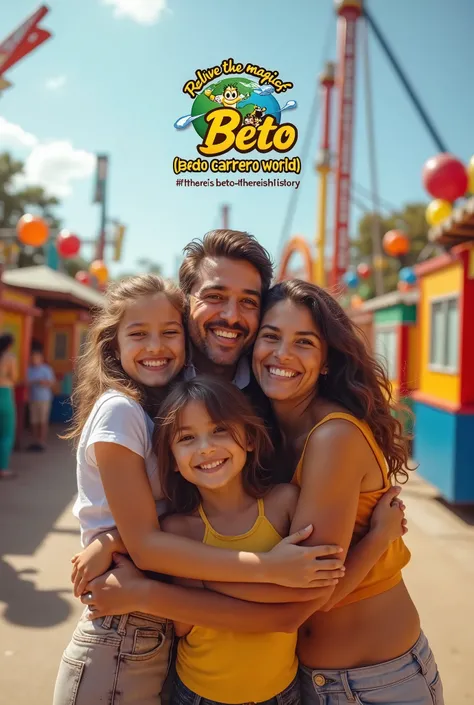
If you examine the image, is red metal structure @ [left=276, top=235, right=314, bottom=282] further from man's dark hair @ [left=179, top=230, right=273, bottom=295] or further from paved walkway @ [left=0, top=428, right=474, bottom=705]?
man's dark hair @ [left=179, top=230, right=273, bottom=295]

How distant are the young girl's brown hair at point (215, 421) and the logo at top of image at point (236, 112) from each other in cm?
145

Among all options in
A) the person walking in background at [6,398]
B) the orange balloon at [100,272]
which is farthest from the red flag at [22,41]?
the orange balloon at [100,272]

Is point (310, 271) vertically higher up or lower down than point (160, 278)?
higher up

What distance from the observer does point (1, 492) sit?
6453 mm

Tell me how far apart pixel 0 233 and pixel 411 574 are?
13471 millimetres

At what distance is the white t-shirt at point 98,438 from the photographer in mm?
1518

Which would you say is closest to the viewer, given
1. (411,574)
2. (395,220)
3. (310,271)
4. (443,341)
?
(411,574)

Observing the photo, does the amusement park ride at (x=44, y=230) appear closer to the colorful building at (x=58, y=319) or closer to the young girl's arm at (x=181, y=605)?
the colorful building at (x=58, y=319)

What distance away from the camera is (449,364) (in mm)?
6570

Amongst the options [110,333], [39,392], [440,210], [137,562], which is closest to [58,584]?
[110,333]

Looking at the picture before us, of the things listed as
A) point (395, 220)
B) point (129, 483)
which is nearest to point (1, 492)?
point (129, 483)

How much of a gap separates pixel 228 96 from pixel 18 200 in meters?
31.5

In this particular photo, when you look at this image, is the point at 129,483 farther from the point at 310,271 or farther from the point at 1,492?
the point at 310,271

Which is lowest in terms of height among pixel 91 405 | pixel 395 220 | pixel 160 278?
pixel 91 405
